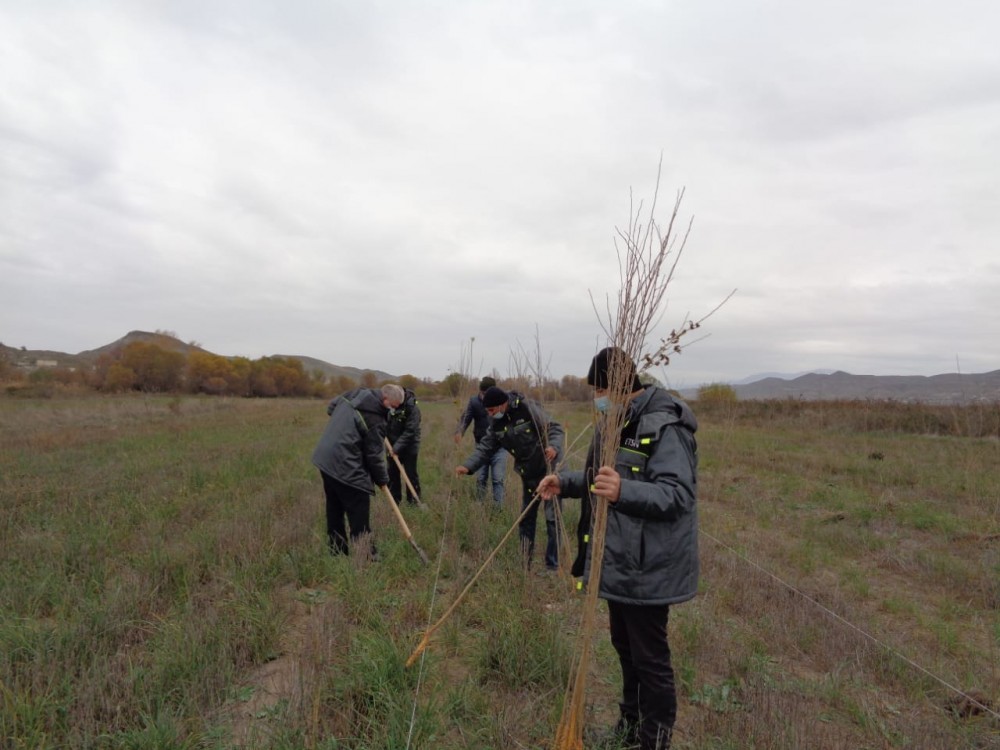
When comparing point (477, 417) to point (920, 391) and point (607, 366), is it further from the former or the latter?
point (920, 391)

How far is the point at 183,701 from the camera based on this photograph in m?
2.65

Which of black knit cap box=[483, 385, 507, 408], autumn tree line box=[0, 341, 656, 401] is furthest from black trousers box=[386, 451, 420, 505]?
autumn tree line box=[0, 341, 656, 401]

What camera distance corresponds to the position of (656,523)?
2283 mm

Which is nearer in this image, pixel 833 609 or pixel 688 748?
pixel 688 748

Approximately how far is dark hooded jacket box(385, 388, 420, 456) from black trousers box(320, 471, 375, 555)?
2.10 meters

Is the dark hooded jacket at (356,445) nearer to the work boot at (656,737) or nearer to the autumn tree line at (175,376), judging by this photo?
the work boot at (656,737)

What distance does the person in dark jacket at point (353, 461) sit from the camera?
496 centimetres

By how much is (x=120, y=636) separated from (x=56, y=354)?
137 m

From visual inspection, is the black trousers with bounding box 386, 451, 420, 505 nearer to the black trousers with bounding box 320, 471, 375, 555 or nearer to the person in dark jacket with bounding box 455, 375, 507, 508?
→ the person in dark jacket with bounding box 455, 375, 507, 508

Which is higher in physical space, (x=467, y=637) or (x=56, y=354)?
(x=56, y=354)

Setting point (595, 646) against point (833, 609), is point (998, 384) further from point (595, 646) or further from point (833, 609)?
point (595, 646)

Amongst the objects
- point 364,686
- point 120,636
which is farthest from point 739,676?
point 120,636

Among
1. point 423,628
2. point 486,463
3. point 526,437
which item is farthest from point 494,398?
point 423,628

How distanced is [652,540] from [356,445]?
131 inches
